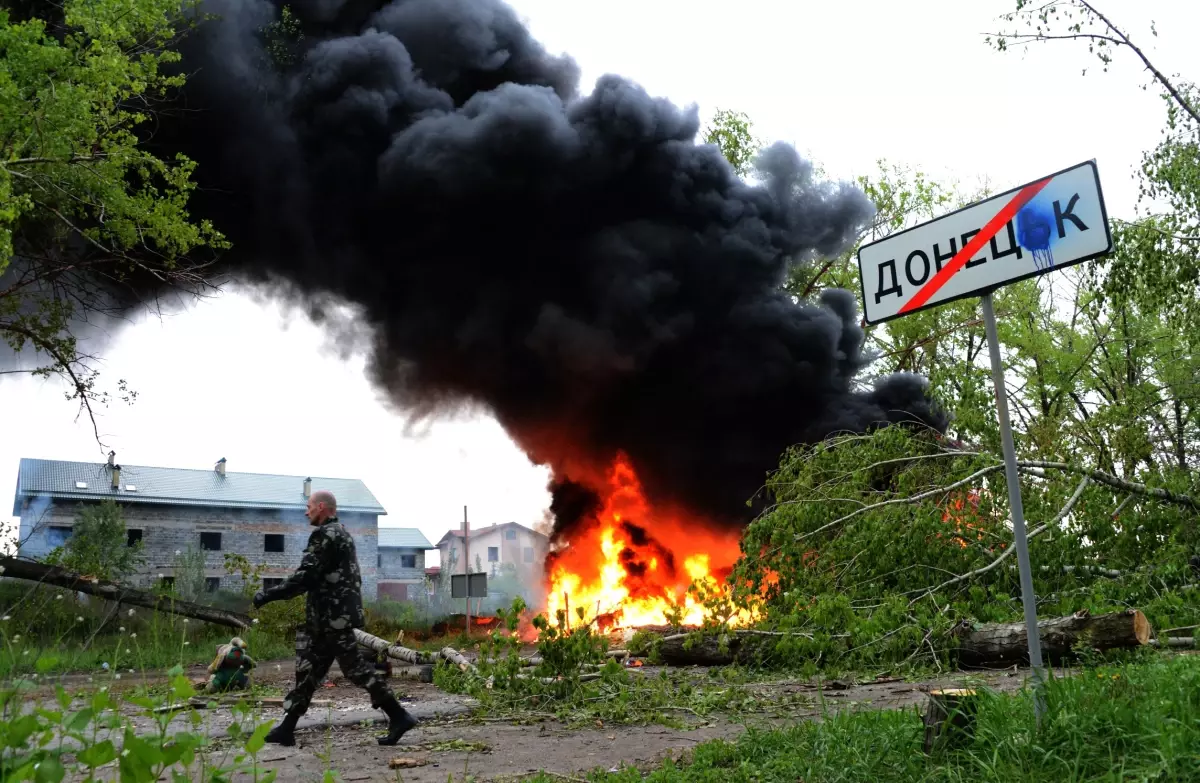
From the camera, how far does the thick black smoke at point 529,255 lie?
57.5 ft

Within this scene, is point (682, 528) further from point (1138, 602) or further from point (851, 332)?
point (1138, 602)

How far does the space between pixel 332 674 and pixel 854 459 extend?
780 cm

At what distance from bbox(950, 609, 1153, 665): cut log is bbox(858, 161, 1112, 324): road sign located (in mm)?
4483

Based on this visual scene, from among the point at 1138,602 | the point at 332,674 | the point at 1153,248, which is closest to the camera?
the point at 1138,602

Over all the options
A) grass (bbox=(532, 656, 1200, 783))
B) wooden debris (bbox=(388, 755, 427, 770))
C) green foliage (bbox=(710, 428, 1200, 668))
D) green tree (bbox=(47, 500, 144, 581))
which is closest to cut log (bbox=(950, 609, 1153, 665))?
green foliage (bbox=(710, 428, 1200, 668))

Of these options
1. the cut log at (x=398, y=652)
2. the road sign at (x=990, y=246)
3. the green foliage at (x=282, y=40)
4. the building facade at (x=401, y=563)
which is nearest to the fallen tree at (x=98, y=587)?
the cut log at (x=398, y=652)

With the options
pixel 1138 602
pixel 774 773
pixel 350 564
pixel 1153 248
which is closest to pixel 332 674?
pixel 350 564

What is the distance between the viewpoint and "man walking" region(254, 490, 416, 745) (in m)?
6.29

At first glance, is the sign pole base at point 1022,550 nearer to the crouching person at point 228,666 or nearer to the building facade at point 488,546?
the crouching person at point 228,666

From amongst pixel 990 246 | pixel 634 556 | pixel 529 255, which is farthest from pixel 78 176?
pixel 990 246

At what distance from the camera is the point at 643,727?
6797 millimetres

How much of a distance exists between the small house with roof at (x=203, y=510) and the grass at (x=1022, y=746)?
27.2m

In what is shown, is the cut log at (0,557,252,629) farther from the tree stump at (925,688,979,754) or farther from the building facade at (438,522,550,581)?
the building facade at (438,522,550,581)

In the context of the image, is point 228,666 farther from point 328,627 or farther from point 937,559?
point 937,559
